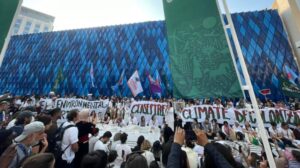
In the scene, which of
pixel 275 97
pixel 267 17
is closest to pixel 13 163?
pixel 275 97

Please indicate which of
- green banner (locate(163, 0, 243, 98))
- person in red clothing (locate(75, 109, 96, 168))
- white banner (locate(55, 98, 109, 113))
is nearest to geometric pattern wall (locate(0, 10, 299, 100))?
white banner (locate(55, 98, 109, 113))

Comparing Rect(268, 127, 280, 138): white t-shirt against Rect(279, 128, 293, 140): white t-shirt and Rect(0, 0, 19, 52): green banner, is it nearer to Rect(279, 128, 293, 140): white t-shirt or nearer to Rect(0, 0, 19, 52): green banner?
Rect(279, 128, 293, 140): white t-shirt

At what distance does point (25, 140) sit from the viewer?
6.04 feet

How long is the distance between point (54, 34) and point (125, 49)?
16.3 metres

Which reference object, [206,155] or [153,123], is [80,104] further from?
[206,155]

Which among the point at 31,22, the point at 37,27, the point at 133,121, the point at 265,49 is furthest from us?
the point at 37,27

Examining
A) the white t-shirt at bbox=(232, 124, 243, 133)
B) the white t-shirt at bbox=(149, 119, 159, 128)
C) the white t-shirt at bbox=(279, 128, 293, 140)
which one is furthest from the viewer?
the white t-shirt at bbox=(149, 119, 159, 128)

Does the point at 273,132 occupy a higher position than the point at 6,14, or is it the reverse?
the point at 6,14

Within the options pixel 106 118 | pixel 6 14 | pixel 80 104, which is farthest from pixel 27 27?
pixel 6 14

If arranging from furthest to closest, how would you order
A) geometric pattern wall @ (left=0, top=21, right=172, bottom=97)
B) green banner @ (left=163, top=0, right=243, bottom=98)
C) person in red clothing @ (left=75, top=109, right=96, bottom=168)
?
geometric pattern wall @ (left=0, top=21, right=172, bottom=97) < person in red clothing @ (left=75, top=109, right=96, bottom=168) < green banner @ (left=163, top=0, right=243, bottom=98)

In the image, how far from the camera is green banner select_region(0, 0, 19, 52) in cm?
187

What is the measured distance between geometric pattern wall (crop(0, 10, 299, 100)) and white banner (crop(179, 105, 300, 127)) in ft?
52.0

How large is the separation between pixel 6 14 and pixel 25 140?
1488 millimetres

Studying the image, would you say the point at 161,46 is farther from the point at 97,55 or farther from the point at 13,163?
the point at 13,163
